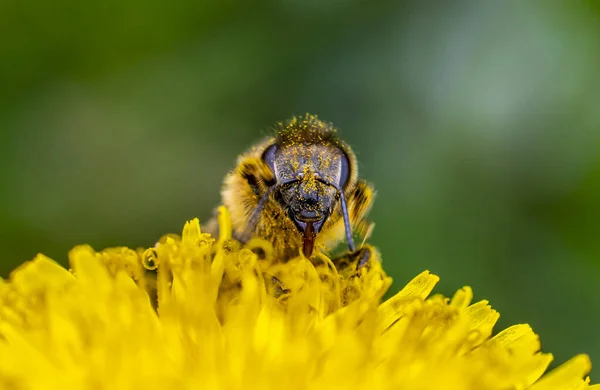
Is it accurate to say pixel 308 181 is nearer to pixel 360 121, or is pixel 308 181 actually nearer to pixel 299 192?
pixel 299 192

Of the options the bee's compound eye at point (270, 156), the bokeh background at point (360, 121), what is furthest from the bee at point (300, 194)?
the bokeh background at point (360, 121)

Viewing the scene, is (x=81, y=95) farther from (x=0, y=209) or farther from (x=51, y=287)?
(x=51, y=287)

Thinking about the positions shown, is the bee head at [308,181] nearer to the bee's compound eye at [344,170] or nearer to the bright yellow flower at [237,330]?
the bee's compound eye at [344,170]

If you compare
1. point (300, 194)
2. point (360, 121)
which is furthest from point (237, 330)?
point (360, 121)

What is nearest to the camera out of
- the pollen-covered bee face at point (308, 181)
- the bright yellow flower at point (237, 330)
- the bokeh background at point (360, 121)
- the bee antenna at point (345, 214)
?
the bright yellow flower at point (237, 330)

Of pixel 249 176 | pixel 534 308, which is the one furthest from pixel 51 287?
pixel 534 308

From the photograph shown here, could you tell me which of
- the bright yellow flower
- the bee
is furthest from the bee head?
the bright yellow flower

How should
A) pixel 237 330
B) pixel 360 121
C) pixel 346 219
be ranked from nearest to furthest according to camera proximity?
1. pixel 237 330
2. pixel 346 219
3. pixel 360 121

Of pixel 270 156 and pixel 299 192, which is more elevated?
pixel 270 156
